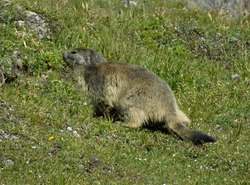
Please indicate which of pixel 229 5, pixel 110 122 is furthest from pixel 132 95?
pixel 229 5

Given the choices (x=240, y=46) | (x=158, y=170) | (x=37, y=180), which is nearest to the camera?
(x=37, y=180)

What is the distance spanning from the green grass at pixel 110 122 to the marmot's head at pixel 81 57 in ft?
0.75

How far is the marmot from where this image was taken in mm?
7746

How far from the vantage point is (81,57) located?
877 centimetres

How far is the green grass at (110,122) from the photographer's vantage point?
620 cm

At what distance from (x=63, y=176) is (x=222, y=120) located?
175 inches

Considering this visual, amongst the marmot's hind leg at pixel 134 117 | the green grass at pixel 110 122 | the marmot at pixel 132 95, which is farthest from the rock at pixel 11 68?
the marmot's hind leg at pixel 134 117

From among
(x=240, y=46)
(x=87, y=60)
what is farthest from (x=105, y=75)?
(x=240, y=46)

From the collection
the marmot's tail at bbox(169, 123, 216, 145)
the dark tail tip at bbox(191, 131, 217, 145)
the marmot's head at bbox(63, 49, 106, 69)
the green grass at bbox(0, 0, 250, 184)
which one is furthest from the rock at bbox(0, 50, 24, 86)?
the dark tail tip at bbox(191, 131, 217, 145)

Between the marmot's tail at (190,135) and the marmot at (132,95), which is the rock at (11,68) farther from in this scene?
the marmot's tail at (190,135)

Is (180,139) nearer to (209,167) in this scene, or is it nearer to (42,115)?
(209,167)

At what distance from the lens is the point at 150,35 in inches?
459

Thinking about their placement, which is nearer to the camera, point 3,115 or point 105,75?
point 3,115

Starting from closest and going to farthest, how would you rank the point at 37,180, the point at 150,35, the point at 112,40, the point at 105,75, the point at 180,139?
the point at 37,180 → the point at 180,139 → the point at 105,75 → the point at 112,40 → the point at 150,35
